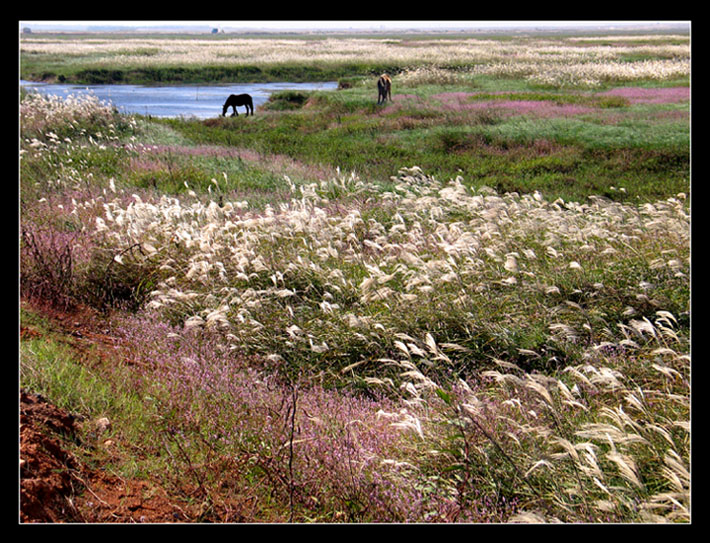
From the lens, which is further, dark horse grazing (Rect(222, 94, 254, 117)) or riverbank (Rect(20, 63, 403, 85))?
riverbank (Rect(20, 63, 403, 85))

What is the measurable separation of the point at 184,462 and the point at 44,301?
11.1 feet

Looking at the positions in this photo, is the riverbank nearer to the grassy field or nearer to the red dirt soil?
the grassy field

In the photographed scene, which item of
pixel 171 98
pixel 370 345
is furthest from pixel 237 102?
pixel 370 345

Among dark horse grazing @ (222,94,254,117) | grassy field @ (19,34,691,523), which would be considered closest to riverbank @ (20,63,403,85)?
dark horse grazing @ (222,94,254,117)

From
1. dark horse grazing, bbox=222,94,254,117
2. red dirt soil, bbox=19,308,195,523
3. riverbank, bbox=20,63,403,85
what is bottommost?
red dirt soil, bbox=19,308,195,523

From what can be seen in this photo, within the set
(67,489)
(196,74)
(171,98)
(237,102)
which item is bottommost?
(67,489)

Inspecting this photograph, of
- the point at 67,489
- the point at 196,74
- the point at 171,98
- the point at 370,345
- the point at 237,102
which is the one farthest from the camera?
the point at 196,74

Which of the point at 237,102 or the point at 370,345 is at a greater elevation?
the point at 237,102

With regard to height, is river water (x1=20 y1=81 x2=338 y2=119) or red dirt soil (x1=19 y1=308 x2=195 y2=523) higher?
river water (x1=20 y1=81 x2=338 y2=119)

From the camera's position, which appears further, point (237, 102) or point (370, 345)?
point (237, 102)

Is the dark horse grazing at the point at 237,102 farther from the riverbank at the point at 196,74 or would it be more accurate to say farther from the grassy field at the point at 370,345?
the riverbank at the point at 196,74

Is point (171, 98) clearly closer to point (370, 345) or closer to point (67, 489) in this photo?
point (370, 345)
